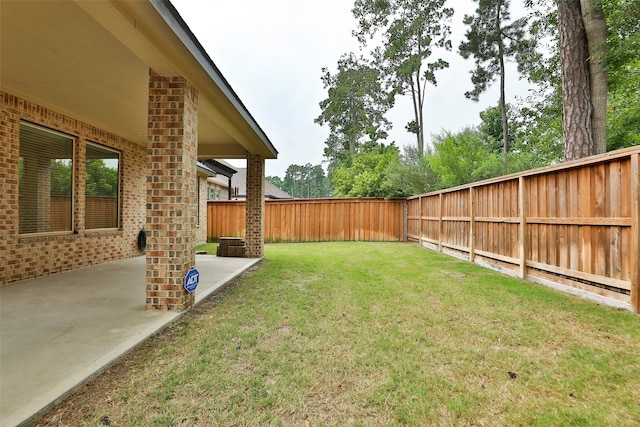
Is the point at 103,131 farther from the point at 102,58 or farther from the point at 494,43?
the point at 494,43

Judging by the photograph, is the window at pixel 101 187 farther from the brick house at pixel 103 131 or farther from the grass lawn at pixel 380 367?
the grass lawn at pixel 380 367

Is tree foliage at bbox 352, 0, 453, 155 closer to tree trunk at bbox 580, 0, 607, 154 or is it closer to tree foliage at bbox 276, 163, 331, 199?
tree trunk at bbox 580, 0, 607, 154

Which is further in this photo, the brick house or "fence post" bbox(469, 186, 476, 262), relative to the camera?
"fence post" bbox(469, 186, 476, 262)

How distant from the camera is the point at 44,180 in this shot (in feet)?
16.7

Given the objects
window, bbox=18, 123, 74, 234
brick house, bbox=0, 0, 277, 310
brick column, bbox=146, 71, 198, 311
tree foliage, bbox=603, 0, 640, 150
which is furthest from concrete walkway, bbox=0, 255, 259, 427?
tree foliage, bbox=603, 0, 640, 150

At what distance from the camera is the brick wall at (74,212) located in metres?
4.33

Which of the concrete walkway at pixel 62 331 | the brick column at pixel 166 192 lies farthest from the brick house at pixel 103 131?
the concrete walkway at pixel 62 331

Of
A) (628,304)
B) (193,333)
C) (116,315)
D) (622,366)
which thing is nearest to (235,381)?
(193,333)

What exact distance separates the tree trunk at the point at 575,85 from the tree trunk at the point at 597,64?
0.29 ft

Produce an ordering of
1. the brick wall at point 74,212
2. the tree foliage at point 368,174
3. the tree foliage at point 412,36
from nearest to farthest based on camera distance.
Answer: the brick wall at point 74,212
the tree foliage at point 368,174
the tree foliage at point 412,36

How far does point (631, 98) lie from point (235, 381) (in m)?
13.5

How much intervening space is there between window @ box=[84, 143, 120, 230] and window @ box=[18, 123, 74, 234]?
45cm

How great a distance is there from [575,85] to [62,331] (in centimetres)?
847

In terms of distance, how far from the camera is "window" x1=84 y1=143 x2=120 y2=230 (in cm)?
610
